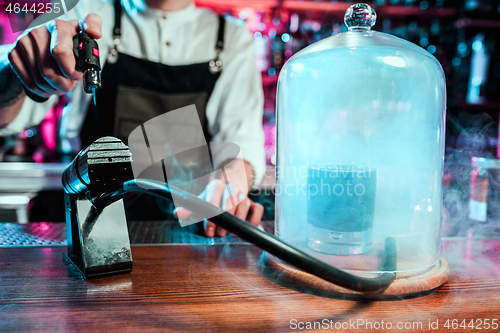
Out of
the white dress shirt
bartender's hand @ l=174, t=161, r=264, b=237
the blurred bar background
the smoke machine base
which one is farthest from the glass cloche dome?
the blurred bar background

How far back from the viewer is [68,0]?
1.18m

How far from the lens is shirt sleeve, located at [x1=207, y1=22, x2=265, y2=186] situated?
48.5 inches

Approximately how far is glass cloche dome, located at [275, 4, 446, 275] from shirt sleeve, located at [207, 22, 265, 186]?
0.69 m

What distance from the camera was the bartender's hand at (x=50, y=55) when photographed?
1.60 ft

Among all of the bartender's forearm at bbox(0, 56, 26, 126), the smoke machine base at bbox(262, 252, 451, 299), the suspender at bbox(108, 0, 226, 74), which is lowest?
the smoke machine base at bbox(262, 252, 451, 299)

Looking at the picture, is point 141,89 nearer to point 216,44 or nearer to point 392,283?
point 216,44

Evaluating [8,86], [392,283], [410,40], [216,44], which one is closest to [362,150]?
[392,283]

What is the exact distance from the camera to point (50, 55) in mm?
542

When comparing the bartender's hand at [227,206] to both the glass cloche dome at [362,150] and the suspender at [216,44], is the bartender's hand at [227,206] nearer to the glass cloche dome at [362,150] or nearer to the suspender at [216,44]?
the glass cloche dome at [362,150]

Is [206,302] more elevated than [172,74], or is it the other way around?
[172,74]

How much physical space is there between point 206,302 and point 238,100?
0.97 m

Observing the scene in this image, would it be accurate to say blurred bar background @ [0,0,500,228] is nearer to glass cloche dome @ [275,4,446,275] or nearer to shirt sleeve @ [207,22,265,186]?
shirt sleeve @ [207,22,265,186]

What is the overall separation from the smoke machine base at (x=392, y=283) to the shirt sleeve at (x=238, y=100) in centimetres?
81

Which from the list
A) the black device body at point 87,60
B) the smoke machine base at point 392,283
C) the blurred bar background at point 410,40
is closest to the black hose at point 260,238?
the smoke machine base at point 392,283
